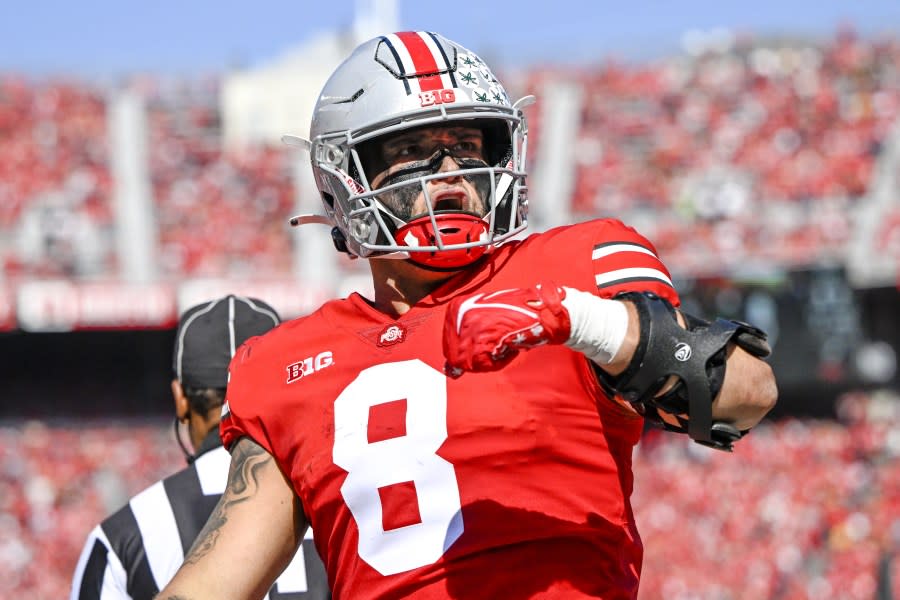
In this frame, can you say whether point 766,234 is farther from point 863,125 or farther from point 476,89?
point 476,89

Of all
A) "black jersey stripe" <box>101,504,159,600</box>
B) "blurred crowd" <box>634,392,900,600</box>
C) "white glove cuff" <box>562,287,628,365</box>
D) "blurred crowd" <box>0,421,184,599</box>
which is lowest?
"blurred crowd" <box>0,421,184,599</box>

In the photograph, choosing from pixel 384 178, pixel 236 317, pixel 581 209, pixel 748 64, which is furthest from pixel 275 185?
pixel 384 178

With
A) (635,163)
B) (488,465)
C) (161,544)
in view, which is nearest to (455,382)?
(488,465)

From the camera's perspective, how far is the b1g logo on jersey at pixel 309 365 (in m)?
2.24

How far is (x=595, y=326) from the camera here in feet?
5.92

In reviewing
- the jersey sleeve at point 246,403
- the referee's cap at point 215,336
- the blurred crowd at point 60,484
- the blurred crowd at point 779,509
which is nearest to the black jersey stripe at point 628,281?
the jersey sleeve at point 246,403

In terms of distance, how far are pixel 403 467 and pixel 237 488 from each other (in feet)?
1.18

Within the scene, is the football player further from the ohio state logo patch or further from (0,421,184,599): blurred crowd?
(0,421,184,599): blurred crowd

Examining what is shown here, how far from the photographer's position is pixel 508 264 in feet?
7.29

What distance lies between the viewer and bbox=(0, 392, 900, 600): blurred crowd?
11.3 metres

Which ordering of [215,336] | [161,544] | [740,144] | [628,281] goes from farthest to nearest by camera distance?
[740,144], [215,336], [161,544], [628,281]

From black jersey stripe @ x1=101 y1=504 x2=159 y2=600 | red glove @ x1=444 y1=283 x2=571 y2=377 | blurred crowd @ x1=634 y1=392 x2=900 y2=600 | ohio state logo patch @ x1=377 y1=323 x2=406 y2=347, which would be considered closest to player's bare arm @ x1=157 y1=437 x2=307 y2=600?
ohio state logo patch @ x1=377 y1=323 x2=406 y2=347

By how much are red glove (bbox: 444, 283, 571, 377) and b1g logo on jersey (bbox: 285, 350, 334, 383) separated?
0.47 meters

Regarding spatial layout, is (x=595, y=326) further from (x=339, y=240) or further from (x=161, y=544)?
(x=161, y=544)
